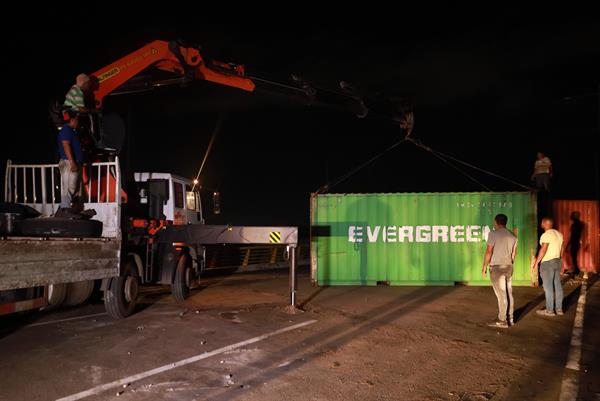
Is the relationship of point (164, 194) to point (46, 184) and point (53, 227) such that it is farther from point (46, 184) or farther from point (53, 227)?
point (53, 227)

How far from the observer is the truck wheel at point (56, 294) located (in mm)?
7645

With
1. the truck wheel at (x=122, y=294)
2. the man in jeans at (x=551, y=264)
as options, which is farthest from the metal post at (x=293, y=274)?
the man in jeans at (x=551, y=264)

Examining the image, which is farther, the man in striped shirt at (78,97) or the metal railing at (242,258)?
the metal railing at (242,258)

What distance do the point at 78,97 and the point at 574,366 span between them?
7812 millimetres

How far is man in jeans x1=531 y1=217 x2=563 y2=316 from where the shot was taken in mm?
8664

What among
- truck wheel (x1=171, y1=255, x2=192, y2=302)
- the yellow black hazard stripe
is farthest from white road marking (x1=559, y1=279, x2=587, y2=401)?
truck wheel (x1=171, y1=255, x2=192, y2=302)

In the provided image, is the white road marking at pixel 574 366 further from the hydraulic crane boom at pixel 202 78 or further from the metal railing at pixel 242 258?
the metal railing at pixel 242 258

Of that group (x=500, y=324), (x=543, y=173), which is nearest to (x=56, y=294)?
(x=500, y=324)

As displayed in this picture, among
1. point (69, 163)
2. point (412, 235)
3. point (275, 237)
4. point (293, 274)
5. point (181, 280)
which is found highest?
point (69, 163)

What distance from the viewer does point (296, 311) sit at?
9109 millimetres

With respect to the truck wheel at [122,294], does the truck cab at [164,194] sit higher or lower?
higher

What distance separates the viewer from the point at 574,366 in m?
5.82

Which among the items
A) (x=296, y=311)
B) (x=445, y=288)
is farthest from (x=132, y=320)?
(x=445, y=288)

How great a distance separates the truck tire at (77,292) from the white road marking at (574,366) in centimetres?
689
